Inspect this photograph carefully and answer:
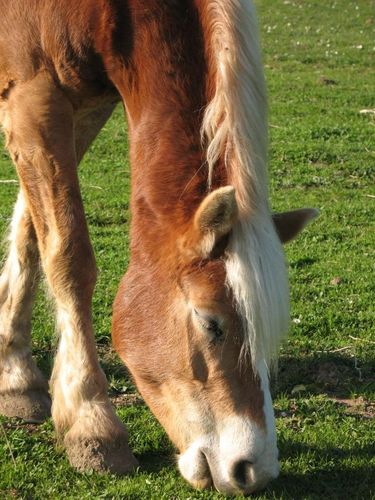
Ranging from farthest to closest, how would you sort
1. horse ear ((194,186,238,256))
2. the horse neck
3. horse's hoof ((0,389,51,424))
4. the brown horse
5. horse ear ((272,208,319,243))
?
horse's hoof ((0,389,51,424)), horse ear ((272,208,319,243)), the horse neck, the brown horse, horse ear ((194,186,238,256))

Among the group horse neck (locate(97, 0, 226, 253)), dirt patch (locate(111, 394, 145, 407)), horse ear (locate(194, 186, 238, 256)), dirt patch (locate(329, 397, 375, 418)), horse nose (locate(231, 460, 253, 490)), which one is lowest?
dirt patch (locate(329, 397, 375, 418))

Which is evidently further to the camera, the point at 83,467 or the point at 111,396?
the point at 111,396

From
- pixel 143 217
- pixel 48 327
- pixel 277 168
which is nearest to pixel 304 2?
pixel 277 168

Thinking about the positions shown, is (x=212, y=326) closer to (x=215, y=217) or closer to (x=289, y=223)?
(x=215, y=217)

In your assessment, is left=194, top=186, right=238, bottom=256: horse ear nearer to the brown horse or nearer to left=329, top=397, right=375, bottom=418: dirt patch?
the brown horse

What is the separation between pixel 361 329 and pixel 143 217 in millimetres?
2570

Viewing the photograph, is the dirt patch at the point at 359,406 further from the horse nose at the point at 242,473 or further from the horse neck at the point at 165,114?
the horse neck at the point at 165,114

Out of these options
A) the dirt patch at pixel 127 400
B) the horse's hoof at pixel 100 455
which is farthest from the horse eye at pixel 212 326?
the dirt patch at pixel 127 400

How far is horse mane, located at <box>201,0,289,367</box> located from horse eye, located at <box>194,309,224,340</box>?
0.13 m

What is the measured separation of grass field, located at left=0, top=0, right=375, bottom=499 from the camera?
4.52 metres

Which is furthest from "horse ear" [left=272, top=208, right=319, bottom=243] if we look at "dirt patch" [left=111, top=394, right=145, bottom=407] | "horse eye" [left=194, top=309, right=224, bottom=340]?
"dirt patch" [left=111, top=394, right=145, bottom=407]

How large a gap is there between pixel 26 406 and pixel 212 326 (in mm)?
1582

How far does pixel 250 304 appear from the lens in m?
3.84

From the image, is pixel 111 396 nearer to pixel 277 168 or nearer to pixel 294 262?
pixel 294 262
